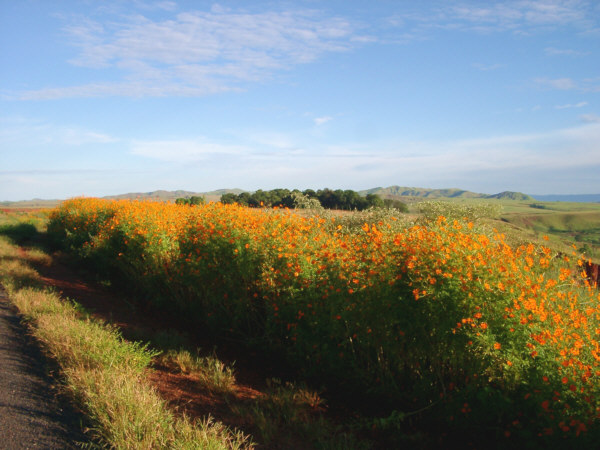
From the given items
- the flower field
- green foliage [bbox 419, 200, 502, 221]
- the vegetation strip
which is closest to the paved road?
the vegetation strip

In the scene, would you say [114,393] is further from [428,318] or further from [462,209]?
[462,209]

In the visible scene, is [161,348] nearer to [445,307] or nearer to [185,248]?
[185,248]

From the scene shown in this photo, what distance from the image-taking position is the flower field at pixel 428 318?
2.89 m

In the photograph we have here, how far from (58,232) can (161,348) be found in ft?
44.9

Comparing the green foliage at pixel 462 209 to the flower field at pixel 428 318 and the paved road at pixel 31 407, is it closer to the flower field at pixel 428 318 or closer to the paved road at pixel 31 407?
the flower field at pixel 428 318

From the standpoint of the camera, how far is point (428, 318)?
11.3 feet

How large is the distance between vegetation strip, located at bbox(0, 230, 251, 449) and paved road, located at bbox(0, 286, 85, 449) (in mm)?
132

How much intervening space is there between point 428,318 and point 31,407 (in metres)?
3.44

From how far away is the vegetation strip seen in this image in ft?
9.24

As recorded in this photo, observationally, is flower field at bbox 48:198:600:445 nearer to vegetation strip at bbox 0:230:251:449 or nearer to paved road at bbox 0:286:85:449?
vegetation strip at bbox 0:230:251:449

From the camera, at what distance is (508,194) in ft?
510

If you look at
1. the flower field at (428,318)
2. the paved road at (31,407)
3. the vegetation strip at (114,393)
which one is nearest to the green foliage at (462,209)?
the flower field at (428,318)

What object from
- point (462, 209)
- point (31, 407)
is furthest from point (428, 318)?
point (462, 209)

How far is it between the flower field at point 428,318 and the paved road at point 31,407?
7.58 feet
